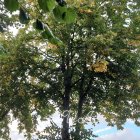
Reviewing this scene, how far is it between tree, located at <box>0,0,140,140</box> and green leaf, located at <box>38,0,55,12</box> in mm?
18886

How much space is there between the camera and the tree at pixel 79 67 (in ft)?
72.1

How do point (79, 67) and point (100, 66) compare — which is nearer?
point (100, 66)

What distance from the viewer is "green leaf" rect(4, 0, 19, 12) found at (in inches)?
61.6

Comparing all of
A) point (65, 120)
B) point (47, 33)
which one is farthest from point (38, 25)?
point (65, 120)

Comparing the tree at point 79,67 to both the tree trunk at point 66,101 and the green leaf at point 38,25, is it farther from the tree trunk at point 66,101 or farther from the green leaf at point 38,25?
the green leaf at point 38,25

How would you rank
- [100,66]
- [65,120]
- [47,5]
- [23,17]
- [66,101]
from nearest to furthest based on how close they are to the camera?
[47,5]
[23,17]
[100,66]
[65,120]
[66,101]

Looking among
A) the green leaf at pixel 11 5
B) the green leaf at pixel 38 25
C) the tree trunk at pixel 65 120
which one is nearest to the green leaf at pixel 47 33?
the green leaf at pixel 38 25

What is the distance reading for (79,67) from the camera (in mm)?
25250

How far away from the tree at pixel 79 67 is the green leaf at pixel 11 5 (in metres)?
18.9

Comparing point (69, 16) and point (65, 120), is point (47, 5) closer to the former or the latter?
point (69, 16)

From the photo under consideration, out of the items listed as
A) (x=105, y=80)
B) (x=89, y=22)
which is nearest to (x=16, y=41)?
(x=89, y=22)

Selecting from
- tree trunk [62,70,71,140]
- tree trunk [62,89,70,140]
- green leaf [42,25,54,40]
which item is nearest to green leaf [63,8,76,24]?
green leaf [42,25,54,40]

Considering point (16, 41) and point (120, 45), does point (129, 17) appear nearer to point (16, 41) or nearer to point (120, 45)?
point (120, 45)

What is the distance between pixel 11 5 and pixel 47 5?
0.51 feet
